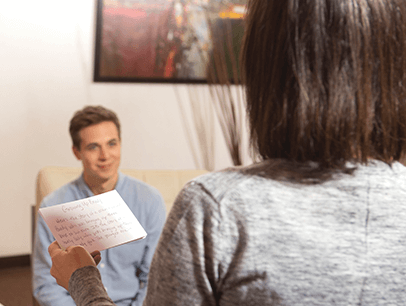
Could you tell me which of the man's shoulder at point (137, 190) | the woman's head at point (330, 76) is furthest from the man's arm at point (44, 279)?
the woman's head at point (330, 76)

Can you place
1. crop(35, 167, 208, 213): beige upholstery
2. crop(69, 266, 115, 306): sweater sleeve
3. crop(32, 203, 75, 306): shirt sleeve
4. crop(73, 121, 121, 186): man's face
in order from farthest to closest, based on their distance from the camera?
crop(35, 167, 208, 213): beige upholstery → crop(73, 121, 121, 186): man's face → crop(32, 203, 75, 306): shirt sleeve → crop(69, 266, 115, 306): sweater sleeve

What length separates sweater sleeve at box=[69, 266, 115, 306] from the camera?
0.66 meters

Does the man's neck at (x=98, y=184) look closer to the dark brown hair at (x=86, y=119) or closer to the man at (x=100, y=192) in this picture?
the man at (x=100, y=192)

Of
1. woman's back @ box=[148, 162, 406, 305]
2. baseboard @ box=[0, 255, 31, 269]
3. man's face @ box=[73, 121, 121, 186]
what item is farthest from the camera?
baseboard @ box=[0, 255, 31, 269]

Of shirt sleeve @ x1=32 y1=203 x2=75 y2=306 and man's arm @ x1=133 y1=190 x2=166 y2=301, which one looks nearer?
shirt sleeve @ x1=32 y1=203 x2=75 y2=306

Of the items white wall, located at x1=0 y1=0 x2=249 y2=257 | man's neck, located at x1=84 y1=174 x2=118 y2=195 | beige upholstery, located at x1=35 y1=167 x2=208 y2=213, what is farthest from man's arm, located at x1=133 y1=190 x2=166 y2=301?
white wall, located at x1=0 y1=0 x2=249 y2=257

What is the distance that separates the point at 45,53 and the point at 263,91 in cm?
262

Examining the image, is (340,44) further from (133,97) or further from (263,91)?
(133,97)

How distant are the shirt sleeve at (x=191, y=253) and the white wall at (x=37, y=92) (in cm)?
258

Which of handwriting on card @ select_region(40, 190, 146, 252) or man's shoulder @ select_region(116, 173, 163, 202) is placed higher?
handwriting on card @ select_region(40, 190, 146, 252)

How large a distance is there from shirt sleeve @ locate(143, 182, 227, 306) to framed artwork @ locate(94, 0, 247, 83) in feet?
8.46

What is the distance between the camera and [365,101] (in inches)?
20.5

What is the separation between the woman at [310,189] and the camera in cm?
50

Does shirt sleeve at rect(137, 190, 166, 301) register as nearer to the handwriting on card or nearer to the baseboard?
the handwriting on card
